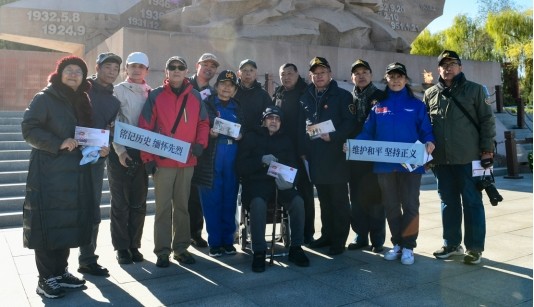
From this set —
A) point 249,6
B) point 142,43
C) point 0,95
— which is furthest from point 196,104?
point 0,95

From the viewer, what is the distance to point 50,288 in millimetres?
3590

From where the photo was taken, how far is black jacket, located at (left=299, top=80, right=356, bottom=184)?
4.85 metres

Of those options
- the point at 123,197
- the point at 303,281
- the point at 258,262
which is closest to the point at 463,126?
the point at 303,281

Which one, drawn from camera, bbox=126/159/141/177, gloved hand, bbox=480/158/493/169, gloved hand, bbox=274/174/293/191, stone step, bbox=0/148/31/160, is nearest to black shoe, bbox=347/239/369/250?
gloved hand, bbox=274/174/293/191

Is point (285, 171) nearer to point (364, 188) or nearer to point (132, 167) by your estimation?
point (364, 188)

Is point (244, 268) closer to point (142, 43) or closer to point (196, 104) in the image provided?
point (196, 104)

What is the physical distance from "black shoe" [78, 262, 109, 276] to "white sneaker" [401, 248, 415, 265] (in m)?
2.88

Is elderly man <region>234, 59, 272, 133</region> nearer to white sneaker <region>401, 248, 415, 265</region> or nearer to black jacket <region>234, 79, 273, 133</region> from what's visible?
black jacket <region>234, 79, 273, 133</region>

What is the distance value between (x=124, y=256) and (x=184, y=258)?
612 millimetres

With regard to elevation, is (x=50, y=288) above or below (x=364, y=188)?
below

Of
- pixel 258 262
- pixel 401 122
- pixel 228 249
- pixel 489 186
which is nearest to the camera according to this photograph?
pixel 258 262

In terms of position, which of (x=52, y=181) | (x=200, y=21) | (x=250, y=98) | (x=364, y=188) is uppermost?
(x=200, y=21)

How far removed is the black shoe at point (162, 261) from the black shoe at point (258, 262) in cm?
87

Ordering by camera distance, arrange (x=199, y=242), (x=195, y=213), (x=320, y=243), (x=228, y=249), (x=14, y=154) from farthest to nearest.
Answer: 1. (x=14, y=154)
2. (x=195, y=213)
3. (x=199, y=242)
4. (x=320, y=243)
5. (x=228, y=249)
